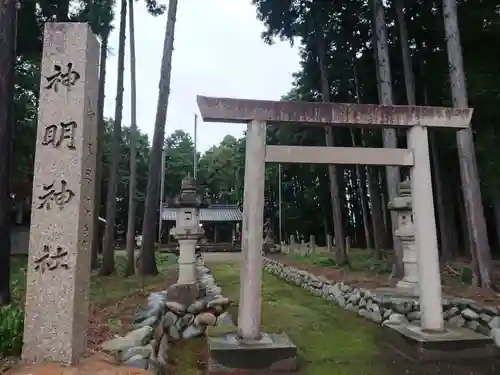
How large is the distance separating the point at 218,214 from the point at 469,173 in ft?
92.2

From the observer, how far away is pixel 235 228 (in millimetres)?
37281

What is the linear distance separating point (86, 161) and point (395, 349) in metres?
5.23

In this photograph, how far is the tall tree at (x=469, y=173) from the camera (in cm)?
898

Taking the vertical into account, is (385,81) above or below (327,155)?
above

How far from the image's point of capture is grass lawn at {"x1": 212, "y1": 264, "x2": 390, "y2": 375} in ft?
18.6

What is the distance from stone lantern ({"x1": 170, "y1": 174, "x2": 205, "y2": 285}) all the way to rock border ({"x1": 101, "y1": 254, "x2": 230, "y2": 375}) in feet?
1.85

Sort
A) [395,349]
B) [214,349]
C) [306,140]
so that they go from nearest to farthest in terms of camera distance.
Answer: [214,349] → [395,349] → [306,140]

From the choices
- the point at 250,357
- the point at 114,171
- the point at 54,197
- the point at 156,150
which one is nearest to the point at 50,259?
the point at 54,197

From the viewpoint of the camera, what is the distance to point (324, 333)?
744 centimetres

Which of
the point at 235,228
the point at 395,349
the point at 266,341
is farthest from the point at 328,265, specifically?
the point at 235,228

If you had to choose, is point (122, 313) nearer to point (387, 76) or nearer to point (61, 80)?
point (61, 80)

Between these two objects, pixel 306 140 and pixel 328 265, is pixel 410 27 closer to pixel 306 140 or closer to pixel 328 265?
pixel 306 140

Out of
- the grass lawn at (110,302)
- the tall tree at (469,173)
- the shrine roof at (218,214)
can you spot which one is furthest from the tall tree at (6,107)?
the shrine roof at (218,214)

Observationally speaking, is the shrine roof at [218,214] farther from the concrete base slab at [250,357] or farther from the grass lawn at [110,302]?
the concrete base slab at [250,357]
